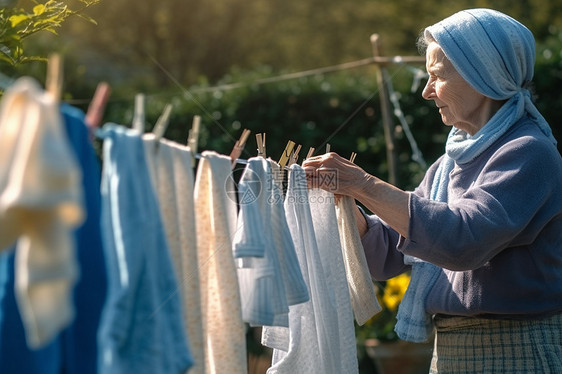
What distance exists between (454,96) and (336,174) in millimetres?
426

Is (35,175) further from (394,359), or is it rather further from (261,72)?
(261,72)

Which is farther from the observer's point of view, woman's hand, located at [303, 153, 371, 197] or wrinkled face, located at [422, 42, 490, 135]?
wrinkled face, located at [422, 42, 490, 135]

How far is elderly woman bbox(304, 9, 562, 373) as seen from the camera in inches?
87.2

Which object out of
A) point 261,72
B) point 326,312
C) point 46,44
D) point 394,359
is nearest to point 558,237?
point 326,312

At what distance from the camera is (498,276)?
227cm

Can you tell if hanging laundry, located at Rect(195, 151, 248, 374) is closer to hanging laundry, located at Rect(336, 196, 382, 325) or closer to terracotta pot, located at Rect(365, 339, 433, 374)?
hanging laundry, located at Rect(336, 196, 382, 325)

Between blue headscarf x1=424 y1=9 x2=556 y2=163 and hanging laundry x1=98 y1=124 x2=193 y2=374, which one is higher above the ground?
blue headscarf x1=424 y1=9 x2=556 y2=163

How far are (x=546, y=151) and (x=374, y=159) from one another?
329 centimetres

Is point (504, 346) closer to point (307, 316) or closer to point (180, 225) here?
point (307, 316)

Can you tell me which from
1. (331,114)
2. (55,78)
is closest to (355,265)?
(55,78)

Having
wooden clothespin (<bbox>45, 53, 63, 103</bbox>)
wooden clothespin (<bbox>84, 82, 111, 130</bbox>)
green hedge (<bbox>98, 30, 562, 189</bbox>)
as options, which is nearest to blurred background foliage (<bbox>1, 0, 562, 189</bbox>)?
green hedge (<bbox>98, 30, 562, 189</bbox>)

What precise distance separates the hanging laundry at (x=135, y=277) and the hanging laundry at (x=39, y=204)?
18 centimetres

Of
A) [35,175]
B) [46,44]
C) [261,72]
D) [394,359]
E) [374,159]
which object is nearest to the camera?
[35,175]

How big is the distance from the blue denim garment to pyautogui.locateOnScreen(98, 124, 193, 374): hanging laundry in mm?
37
